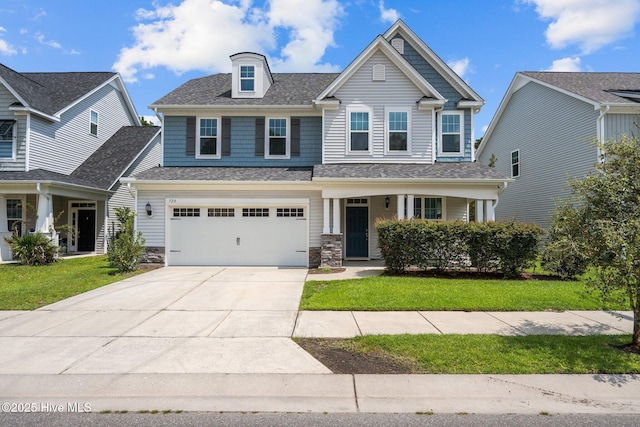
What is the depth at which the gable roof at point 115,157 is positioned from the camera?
17828 millimetres

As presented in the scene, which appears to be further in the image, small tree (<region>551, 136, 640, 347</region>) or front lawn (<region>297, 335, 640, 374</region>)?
small tree (<region>551, 136, 640, 347</region>)

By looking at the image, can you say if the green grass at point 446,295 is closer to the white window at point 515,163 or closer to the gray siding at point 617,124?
the gray siding at point 617,124

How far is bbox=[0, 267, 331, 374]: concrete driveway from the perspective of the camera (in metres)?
4.63

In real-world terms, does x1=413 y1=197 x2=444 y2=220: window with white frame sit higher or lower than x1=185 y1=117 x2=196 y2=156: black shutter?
lower

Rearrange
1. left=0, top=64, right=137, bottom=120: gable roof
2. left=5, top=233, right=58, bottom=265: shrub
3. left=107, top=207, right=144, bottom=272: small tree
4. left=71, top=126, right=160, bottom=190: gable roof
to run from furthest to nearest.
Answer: left=71, top=126, right=160, bottom=190: gable roof, left=0, top=64, right=137, bottom=120: gable roof, left=5, top=233, right=58, bottom=265: shrub, left=107, top=207, right=144, bottom=272: small tree

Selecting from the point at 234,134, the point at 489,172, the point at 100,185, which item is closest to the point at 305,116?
the point at 234,134

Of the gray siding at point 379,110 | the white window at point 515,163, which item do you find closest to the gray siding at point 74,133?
the gray siding at point 379,110

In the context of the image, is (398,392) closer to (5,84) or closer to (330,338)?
(330,338)

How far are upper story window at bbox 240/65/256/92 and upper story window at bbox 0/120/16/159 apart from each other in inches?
399

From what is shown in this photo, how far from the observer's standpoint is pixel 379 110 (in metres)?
13.9


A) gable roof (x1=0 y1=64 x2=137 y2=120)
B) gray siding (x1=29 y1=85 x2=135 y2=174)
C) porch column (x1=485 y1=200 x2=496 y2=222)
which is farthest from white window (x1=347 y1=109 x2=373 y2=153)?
gray siding (x1=29 y1=85 x2=135 y2=174)

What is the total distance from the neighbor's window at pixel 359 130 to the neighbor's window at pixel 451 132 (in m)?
3.21

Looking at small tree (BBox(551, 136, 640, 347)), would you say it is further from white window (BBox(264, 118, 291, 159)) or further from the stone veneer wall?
white window (BBox(264, 118, 291, 159))

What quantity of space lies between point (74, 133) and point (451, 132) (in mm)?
18161
